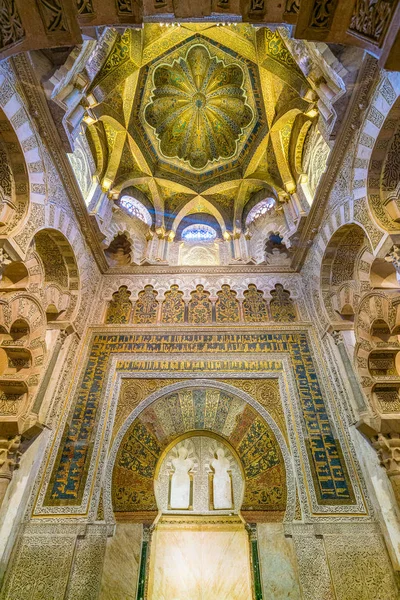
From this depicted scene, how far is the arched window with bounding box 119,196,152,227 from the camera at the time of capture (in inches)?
299

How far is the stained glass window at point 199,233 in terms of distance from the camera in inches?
316

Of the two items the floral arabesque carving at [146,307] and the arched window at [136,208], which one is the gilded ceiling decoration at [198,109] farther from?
the floral arabesque carving at [146,307]

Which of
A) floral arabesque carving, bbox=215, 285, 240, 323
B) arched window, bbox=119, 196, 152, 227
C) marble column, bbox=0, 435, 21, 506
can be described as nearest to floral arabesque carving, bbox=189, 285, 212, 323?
floral arabesque carving, bbox=215, 285, 240, 323

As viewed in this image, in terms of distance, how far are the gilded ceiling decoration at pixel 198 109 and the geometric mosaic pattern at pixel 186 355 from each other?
16.2 feet

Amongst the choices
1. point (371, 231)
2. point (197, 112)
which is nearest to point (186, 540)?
point (371, 231)

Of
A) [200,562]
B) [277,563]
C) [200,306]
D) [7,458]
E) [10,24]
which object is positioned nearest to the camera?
[10,24]

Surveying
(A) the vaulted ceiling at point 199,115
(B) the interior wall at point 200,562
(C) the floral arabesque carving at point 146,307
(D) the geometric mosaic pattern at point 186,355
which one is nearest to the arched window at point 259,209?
(A) the vaulted ceiling at point 199,115

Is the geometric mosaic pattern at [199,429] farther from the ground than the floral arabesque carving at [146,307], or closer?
closer

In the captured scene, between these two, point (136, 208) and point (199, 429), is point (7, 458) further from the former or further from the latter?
point (136, 208)

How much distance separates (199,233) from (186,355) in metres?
3.78

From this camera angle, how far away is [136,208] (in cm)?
781

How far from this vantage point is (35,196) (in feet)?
14.2

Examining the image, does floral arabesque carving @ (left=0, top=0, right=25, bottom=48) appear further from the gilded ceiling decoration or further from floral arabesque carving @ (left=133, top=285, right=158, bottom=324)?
the gilded ceiling decoration

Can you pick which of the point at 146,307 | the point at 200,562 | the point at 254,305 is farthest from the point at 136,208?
the point at 200,562
